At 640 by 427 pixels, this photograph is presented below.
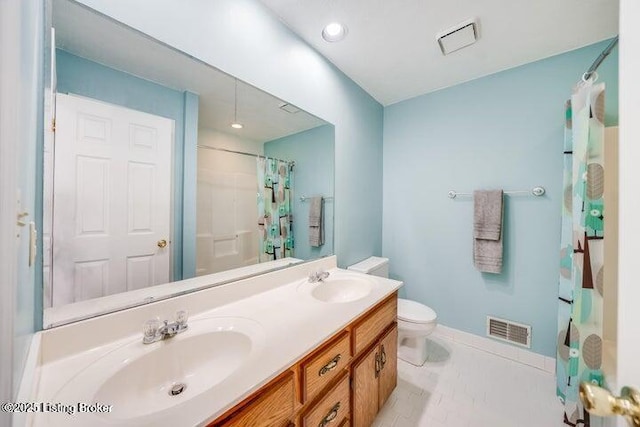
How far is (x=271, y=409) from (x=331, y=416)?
394 mm

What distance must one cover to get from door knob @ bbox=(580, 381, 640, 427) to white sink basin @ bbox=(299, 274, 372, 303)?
3.49 feet

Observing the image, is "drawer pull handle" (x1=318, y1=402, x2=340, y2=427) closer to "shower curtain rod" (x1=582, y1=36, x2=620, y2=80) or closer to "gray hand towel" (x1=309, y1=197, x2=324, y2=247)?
"gray hand towel" (x1=309, y1=197, x2=324, y2=247)

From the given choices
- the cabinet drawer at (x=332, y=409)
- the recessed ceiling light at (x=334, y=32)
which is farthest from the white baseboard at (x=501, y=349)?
the recessed ceiling light at (x=334, y=32)

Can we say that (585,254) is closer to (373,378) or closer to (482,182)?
(482,182)

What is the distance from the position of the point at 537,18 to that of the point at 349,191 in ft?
5.12

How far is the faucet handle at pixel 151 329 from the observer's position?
81cm

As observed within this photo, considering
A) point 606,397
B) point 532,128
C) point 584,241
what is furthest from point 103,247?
point 532,128

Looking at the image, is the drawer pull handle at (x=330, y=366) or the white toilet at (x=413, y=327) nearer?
the drawer pull handle at (x=330, y=366)

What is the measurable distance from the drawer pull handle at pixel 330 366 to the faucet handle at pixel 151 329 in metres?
0.60

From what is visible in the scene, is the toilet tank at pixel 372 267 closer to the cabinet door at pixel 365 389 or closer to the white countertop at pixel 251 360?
the white countertop at pixel 251 360

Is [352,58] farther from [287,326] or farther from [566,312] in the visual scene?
[566,312]

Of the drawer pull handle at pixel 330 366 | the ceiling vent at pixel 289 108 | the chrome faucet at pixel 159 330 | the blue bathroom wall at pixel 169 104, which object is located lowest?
the drawer pull handle at pixel 330 366

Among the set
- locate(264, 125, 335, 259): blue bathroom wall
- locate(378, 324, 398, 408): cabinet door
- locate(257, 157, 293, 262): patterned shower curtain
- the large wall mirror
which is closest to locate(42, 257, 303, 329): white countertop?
the large wall mirror

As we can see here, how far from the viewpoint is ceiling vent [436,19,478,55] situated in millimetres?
1471
